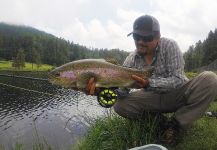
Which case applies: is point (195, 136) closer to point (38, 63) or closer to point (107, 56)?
point (107, 56)

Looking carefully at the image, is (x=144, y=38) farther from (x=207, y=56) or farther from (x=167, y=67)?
(x=207, y=56)

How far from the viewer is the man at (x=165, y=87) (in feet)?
15.3

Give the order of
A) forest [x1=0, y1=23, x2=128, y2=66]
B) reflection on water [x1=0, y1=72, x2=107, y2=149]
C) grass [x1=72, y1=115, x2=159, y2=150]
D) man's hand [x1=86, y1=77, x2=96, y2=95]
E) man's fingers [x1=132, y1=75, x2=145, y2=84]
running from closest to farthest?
man's hand [x1=86, y1=77, x2=96, y2=95]
man's fingers [x1=132, y1=75, x2=145, y2=84]
grass [x1=72, y1=115, x2=159, y2=150]
reflection on water [x1=0, y1=72, x2=107, y2=149]
forest [x1=0, y1=23, x2=128, y2=66]

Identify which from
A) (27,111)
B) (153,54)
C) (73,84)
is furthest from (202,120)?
(27,111)

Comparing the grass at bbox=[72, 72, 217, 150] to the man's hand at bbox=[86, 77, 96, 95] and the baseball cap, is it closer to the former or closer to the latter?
the man's hand at bbox=[86, 77, 96, 95]

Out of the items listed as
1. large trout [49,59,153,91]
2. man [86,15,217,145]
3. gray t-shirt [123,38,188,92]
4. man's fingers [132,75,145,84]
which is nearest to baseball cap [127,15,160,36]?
man [86,15,217,145]

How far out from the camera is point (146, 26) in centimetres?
476

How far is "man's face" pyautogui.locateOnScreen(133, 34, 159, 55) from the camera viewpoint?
4.79 metres

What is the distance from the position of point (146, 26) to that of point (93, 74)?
3.41 feet

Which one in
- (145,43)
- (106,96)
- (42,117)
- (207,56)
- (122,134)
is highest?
(207,56)

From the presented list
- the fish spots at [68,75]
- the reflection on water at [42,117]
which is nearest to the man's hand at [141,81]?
the fish spots at [68,75]

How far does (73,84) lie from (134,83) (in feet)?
2.75

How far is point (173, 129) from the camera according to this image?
4.85 m

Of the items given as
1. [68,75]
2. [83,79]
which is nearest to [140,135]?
[83,79]
